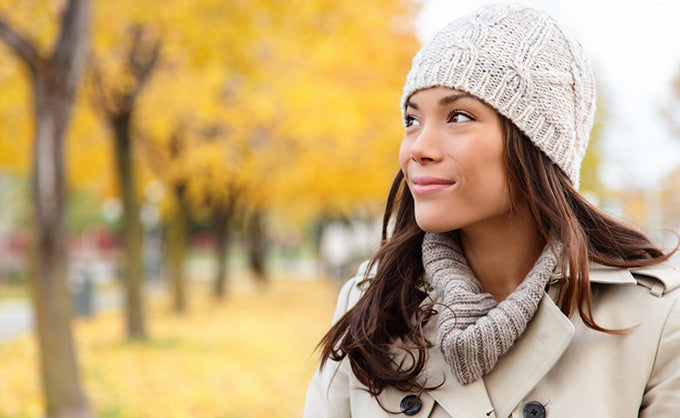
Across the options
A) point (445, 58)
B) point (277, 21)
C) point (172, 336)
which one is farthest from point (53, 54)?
point (172, 336)

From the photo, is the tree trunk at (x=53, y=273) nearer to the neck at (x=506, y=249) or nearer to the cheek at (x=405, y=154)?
the cheek at (x=405, y=154)

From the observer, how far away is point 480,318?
1795 millimetres

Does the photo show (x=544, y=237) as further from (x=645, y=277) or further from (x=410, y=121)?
(x=410, y=121)

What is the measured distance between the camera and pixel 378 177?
57.5ft

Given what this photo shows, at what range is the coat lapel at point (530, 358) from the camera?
67.7 inches

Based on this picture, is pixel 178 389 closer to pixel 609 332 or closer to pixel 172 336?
pixel 172 336

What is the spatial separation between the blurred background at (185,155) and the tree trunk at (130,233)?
0.09 feet

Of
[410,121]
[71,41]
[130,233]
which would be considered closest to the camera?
[410,121]

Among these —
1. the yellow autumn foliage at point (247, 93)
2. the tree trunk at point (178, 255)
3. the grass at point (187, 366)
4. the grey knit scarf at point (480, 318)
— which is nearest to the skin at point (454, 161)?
the grey knit scarf at point (480, 318)

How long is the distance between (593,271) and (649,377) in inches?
11.3

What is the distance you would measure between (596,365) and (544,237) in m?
0.39

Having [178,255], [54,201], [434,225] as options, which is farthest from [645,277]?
[178,255]

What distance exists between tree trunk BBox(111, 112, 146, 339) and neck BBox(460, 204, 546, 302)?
388 inches

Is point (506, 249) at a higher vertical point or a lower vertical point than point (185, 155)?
higher
